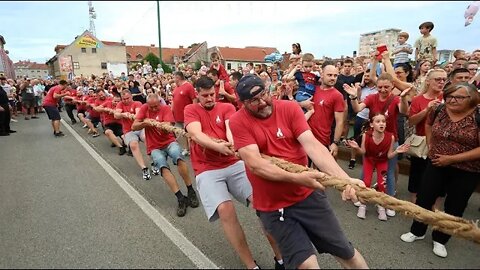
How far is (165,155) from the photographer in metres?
4.84

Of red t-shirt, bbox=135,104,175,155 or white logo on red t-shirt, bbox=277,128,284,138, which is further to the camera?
red t-shirt, bbox=135,104,175,155

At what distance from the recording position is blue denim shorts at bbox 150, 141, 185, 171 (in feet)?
15.0

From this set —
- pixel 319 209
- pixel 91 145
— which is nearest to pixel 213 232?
pixel 319 209

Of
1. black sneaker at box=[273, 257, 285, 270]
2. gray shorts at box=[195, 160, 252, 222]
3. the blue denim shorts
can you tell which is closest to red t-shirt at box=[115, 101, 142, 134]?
the blue denim shorts

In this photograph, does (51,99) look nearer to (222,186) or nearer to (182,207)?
(182,207)

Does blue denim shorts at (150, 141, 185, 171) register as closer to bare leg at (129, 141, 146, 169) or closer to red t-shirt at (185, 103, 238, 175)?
bare leg at (129, 141, 146, 169)

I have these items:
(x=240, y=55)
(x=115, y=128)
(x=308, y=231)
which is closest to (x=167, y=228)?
(x=308, y=231)

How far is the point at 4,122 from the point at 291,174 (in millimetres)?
11940

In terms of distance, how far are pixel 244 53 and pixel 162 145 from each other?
63.8 meters

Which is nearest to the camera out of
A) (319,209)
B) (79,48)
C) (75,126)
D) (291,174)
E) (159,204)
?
(291,174)

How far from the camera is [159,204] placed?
4.38m

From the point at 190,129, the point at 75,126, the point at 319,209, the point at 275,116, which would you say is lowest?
the point at 75,126

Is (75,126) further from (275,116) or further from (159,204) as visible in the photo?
(275,116)

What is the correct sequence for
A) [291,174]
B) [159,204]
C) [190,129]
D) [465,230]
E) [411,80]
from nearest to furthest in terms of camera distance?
1. [465,230]
2. [291,174]
3. [190,129]
4. [159,204]
5. [411,80]
